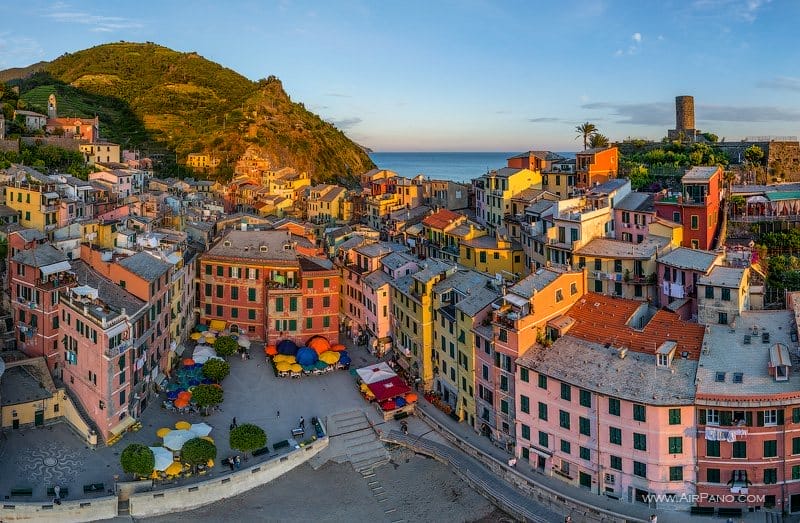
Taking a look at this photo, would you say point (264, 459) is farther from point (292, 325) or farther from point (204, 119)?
point (204, 119)

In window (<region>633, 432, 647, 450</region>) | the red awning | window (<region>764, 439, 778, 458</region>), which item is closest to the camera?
window (<region>764, 439, 778, 458</region>)

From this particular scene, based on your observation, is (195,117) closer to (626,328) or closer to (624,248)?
(624,248)

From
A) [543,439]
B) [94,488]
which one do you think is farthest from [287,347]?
[543,439]

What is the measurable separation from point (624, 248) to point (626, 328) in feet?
39.1

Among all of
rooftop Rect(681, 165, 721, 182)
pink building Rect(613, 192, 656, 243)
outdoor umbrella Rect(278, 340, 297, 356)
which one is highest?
rooftop Rect(681, 165, 721, 182)

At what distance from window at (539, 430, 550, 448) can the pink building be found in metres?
22.6

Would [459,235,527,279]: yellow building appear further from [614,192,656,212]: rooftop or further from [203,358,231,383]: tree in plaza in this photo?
[203,358,231,383]: tree in plaza

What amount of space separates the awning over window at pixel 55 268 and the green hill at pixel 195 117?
99018 mm

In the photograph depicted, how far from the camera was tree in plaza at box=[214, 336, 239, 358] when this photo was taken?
53.6 m

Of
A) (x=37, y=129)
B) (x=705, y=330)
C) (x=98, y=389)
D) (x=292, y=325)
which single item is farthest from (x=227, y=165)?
(x=705, y=330)

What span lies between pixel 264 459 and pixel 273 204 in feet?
214

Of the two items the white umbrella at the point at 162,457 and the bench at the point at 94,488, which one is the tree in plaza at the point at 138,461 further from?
the bench at the point at 94,488

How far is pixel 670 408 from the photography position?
34.1 metres

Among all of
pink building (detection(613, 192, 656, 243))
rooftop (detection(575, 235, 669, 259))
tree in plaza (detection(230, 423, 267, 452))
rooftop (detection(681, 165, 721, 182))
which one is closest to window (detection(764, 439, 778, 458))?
rooftop (detection(575, 235, 669, 259))
